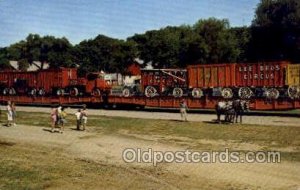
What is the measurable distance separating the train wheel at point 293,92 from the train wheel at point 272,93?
101cm

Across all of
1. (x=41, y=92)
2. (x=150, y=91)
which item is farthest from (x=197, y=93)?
(x=41, y=92)

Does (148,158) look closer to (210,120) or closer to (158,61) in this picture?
(210,120)

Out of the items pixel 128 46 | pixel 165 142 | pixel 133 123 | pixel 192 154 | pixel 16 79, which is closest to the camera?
pixel 192 154

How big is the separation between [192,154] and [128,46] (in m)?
76.3

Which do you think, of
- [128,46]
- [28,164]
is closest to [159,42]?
[128,46]

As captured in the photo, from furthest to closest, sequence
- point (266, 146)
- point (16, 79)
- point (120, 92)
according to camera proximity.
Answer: point (16, 79), point (120, 92), point (266, 146)

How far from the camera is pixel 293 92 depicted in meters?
32.7

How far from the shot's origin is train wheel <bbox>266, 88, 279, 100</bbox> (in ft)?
110

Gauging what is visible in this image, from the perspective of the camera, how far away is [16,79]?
49.6 metres

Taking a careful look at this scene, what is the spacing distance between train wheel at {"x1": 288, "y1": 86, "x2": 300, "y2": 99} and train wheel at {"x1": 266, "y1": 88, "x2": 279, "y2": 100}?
1014mm

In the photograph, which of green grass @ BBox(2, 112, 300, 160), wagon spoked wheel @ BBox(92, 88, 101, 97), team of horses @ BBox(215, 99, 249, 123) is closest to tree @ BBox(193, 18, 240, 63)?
wagon spoked wheel @ BBox(92, 88, 101, 97)

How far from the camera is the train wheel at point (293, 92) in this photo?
3233 cm

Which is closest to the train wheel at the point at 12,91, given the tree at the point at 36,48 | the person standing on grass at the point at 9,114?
the person standing on grass at the point at 9,114

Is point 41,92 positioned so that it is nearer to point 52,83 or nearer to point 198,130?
point 52,83
